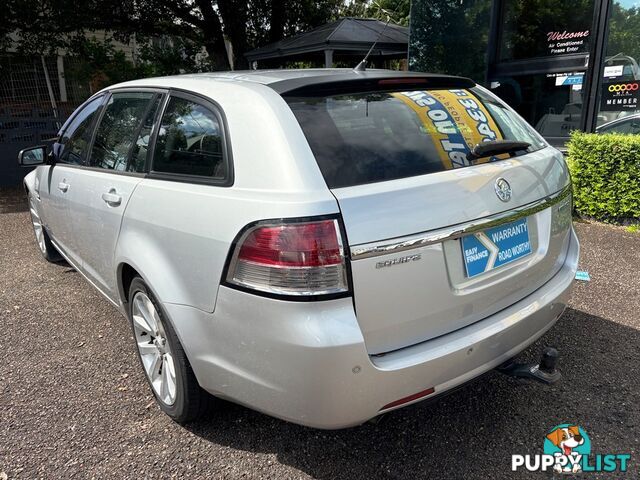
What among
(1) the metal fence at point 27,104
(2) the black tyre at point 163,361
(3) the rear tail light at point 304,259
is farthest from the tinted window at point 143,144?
(1) the metal fence at point 27,104

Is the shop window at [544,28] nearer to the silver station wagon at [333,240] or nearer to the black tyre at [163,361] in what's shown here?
the silver station wagon at [333,240]

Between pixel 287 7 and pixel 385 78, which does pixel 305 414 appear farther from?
pixel 287 7

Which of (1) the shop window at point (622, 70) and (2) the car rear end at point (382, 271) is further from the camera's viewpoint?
→ (1) the shop window at point (622, 70)

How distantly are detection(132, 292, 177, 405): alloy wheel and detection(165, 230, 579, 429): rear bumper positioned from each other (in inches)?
13.2

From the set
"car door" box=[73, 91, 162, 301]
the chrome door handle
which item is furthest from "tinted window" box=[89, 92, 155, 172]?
the chrome door handle

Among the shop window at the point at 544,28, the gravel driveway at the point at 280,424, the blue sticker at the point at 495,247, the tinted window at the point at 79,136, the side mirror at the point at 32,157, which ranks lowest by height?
the gravel driveway at the point at 280,424

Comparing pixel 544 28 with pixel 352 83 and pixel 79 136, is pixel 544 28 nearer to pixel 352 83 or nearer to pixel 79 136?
pixel 352 83

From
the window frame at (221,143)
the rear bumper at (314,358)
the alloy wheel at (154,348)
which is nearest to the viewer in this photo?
the rear bumper at (314,358)

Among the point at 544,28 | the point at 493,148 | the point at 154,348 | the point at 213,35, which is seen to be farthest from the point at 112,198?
the point at 213,35

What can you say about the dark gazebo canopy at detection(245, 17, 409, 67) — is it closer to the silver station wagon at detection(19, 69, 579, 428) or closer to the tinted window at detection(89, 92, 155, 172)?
the tinted window at detection(89, 92, 155, 172)

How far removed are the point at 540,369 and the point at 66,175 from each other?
3.12 meters

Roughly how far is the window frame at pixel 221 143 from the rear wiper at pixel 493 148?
1031mm

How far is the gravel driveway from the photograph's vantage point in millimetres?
2303

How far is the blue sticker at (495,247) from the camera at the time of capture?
6.70 ft
